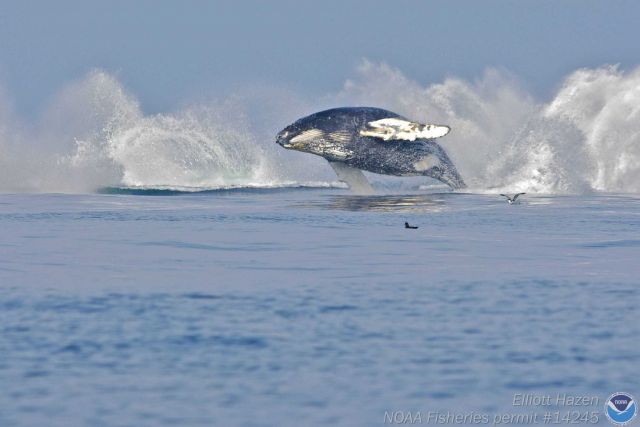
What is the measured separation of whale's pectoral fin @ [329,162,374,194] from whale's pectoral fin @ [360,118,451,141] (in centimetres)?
201

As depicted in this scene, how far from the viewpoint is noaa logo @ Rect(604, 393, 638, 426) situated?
12.5 metres

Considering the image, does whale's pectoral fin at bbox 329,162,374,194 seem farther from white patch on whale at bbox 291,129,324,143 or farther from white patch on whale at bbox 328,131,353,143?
white patch on whale at bbox 291,129,324,143

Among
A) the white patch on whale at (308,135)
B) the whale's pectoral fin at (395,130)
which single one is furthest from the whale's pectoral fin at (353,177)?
the whale's pectoral fin at (395,130)

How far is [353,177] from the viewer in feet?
149

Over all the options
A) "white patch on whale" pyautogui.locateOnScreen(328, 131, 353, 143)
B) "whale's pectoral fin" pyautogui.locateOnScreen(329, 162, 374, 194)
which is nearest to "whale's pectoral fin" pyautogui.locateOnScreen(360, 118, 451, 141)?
"white patch on whale" pyautogui.locateOnScreen(328, 131, 353, 143)

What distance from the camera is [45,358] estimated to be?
15.1m

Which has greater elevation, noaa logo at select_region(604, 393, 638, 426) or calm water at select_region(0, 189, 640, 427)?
calm water at select_region(0, 189, 640, 427)

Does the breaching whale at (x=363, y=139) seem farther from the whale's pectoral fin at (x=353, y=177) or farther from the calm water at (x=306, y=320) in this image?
the calm water at (x=306, y=320)

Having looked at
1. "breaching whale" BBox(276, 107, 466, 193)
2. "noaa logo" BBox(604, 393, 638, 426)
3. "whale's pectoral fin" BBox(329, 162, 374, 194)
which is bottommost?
"noaa logo" BBox(604, 393, 638, 426)

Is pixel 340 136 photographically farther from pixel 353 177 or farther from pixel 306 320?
pixel 306 320

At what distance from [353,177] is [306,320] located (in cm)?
2808

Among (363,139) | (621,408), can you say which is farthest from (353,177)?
(621,408)

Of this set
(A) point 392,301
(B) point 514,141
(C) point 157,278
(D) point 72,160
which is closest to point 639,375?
(A) point 392,301

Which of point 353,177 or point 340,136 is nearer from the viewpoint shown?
point 340,136
